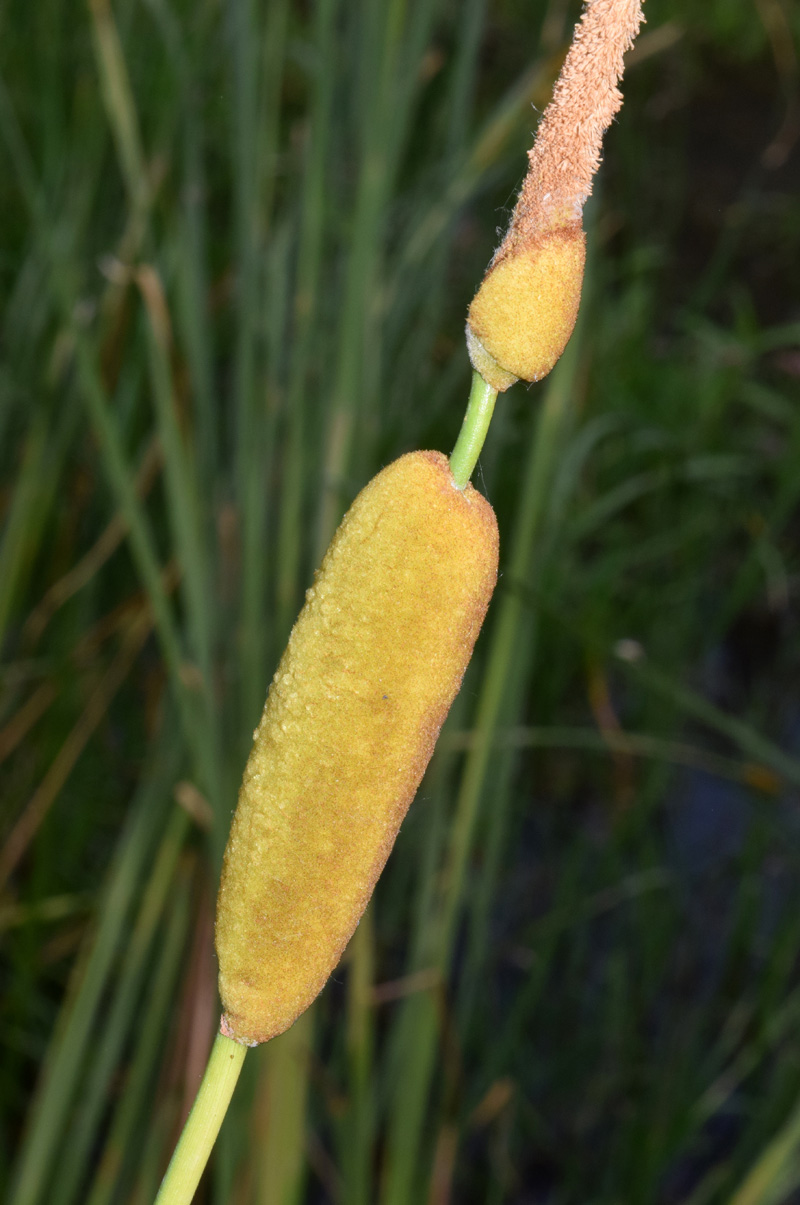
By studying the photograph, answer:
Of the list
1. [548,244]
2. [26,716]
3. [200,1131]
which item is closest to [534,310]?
[548,244]

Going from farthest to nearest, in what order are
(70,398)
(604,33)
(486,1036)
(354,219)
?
(486,1036), (70,398), (354,219), (604,33)

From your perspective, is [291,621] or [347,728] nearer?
[347,728]

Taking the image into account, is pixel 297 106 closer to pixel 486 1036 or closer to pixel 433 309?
pixel 433 309

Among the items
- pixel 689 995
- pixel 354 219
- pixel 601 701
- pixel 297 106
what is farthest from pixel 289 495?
pixel 297 106

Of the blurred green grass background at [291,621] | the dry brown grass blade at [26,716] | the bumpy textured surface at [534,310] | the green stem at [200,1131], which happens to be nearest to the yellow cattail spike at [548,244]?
the bumpy textured surface at [534,310]

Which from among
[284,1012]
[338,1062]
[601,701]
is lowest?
[338,1062]

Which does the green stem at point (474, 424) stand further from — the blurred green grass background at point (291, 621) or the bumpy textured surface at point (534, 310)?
the blurred green grass background at point (291, 621)

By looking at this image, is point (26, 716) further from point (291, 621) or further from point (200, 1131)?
point (200, 1131)
